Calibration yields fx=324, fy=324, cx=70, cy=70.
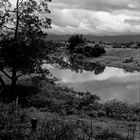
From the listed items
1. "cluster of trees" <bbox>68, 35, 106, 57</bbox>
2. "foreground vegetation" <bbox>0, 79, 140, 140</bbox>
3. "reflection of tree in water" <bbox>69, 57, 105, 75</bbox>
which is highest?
"cluster of trees" <bbox>68, 35, 106, 57</bbox>

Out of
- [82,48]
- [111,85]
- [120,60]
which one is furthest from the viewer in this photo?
[82,48]

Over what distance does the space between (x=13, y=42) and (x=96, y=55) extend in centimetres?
7972

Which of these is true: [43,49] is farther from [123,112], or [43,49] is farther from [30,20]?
[123,112]

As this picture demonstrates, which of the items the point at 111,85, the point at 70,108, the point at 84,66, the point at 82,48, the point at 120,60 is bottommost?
the point at 70,108

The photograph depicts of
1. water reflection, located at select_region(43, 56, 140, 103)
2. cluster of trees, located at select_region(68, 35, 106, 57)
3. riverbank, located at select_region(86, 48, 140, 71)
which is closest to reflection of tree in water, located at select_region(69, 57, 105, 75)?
riverbank, located at select_region(86, 48, 140, 71)

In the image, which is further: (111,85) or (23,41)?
(111,85)

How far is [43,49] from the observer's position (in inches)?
1188

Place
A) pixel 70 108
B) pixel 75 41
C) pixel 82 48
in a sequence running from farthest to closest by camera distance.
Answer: pixel 75 41
pixel 82 48
pixel 70 108

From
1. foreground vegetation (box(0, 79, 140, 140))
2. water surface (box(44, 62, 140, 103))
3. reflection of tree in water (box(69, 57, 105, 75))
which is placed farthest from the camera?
reflection of tree in water (box(69, 57, 105, 75))

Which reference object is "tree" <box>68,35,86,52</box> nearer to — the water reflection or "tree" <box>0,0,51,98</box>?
the water reflection

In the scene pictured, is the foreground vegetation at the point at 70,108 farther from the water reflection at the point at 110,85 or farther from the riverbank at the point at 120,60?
the riverbank at the point at 120,60

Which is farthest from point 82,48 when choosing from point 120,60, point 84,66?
point 84,66

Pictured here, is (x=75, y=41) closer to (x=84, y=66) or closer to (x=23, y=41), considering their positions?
(x=84, y=66)

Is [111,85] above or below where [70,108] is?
above
